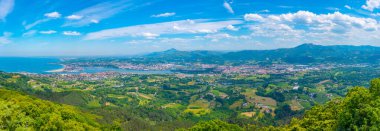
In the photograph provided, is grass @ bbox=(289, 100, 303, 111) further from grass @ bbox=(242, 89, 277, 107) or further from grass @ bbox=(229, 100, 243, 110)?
grass @ bbox=(229, 100, 243, 110)

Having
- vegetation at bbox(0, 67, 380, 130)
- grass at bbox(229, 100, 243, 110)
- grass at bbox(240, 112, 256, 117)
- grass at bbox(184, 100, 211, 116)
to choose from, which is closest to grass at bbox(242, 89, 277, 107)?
vegetation at bbox(0, 67, 380, 130)

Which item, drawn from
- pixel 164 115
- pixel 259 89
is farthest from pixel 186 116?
pixel 259 89

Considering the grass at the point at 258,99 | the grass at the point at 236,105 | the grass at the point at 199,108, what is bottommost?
the grass at the point at 199,108

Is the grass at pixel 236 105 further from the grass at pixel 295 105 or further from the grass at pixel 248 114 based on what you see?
the grass at pixel 295 105

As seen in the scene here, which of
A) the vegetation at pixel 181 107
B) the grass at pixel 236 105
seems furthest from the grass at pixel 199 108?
the grass at pixel 236 105

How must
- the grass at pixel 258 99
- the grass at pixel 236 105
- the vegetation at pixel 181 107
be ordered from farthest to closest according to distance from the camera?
the grass at pixel 258 99 < the grass at pixel 236 105 < the vegetation at pixel 181 107

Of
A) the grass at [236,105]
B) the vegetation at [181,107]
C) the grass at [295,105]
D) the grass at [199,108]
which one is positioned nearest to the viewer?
the vegetation at [181,107]

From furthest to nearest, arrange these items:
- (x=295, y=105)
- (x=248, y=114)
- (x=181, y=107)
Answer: (x=181, y=107), (x=295, y=105), (x=248, y=114)

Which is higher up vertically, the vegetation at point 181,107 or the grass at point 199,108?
the vegetation at point 181,107

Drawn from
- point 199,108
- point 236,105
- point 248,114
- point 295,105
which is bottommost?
point 199,108

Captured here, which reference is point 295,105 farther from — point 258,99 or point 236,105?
point 236,105

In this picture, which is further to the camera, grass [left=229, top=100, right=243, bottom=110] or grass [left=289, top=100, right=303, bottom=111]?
grass [left=229, top=100, right=243, bottom=110]

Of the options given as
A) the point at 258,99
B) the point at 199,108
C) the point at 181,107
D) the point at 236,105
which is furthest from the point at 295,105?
the point at 181,107
